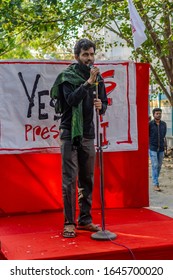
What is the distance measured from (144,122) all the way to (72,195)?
200 cm

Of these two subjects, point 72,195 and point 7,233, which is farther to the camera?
point 7,233

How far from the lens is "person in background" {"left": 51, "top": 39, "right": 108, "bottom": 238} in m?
4.68


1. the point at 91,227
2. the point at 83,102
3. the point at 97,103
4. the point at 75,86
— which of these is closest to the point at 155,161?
the point at 91,227

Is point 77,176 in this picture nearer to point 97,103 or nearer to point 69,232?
point 69,232

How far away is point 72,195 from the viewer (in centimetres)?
478

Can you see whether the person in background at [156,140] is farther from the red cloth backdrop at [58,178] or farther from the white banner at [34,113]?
the white banner at [34,113]

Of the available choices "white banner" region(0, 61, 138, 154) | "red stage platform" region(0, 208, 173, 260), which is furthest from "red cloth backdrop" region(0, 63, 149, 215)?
"red stage platform" region(0, 208, 173, 260)

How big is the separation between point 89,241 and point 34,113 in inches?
76.7

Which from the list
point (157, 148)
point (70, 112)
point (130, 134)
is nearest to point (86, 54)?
point (70, 112)

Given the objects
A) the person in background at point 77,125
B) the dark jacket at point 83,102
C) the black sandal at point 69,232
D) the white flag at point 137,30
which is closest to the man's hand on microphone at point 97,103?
the person in background at point 77,125

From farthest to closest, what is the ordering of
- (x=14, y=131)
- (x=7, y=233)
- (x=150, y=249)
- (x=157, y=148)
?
(x=157, y=148), (x=14, y=131), (x=7, y=233), (x=150, y=249)

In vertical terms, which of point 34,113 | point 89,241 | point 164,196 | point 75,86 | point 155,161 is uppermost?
point 75,86

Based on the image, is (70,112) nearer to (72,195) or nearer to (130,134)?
(72,195)

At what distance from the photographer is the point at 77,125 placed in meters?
4.66
